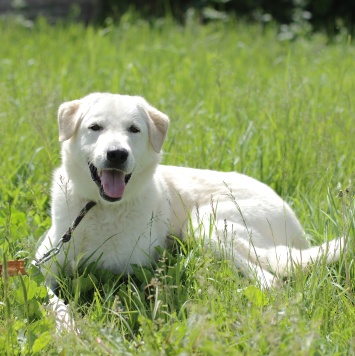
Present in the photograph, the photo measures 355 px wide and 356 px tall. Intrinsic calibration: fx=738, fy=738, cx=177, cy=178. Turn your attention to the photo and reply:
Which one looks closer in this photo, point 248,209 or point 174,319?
point 174,319

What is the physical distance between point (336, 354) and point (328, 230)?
152 cm

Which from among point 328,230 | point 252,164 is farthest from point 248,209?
point 252,164

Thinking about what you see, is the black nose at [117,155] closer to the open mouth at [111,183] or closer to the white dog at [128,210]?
the white dog at [128,210]

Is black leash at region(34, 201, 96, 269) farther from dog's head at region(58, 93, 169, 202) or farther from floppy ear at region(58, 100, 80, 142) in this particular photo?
floppy ear at region(58, 100, 80, 142)

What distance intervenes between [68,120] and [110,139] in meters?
0.39

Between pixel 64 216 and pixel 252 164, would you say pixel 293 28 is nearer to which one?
pixel 252 164

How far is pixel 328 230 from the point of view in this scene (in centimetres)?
448

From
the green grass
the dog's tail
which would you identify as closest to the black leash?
the green grass

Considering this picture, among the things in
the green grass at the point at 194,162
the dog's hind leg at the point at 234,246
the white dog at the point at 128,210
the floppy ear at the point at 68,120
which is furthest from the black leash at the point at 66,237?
the dog's hind leg at the point at 234,246

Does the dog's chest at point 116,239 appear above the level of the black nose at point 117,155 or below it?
below

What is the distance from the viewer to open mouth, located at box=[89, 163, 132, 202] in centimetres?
405

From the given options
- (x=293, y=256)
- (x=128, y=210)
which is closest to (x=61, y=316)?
(x=128, y=210)

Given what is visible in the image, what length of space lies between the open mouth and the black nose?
11cm

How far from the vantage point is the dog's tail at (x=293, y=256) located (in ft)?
12.6
